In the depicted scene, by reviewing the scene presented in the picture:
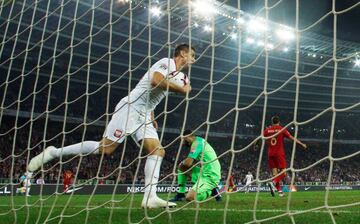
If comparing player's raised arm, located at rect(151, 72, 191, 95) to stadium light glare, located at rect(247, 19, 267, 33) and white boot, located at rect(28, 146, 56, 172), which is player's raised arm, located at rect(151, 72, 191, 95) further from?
white boot, located at rect(28, 146, 56, 172)

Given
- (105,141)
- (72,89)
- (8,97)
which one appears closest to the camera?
(105,141)

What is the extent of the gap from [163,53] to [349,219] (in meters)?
19.7

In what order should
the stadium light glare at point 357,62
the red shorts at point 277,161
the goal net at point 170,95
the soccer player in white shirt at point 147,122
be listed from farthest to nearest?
the stadium light glare at point 357,62, the goal net at point 170,95, the red shorts at point 277,161, the soccer player in white shirt at point 147,122

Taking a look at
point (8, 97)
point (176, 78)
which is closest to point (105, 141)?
point (176, 78)

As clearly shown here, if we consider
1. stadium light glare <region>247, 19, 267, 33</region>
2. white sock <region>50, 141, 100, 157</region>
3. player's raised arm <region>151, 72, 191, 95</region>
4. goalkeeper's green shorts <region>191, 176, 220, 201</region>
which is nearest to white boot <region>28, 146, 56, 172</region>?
white sock <region>50, 141, 100, 157</region>

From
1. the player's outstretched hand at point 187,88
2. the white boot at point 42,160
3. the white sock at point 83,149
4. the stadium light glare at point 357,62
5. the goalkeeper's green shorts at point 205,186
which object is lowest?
the goalkeeper's green shorts at point 205,186

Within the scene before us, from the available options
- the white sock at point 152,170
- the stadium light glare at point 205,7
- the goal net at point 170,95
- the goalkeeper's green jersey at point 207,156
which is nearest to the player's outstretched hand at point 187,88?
the stadium light glare at point 205,7

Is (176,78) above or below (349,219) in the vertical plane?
above

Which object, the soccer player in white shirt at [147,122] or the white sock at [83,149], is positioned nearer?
the soccer player in white shirt at [147,122]

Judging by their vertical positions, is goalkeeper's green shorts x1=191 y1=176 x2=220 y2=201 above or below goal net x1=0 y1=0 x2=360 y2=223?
below

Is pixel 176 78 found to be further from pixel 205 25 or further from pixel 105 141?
pixel 205 25

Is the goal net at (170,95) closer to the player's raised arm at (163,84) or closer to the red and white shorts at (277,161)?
the red and white shorts at (277,161)

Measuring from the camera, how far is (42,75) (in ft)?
83.9

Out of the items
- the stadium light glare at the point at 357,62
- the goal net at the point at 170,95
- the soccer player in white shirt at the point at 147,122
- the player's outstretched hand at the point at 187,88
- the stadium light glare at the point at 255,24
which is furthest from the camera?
the stadium light glare at the point at 357,62
